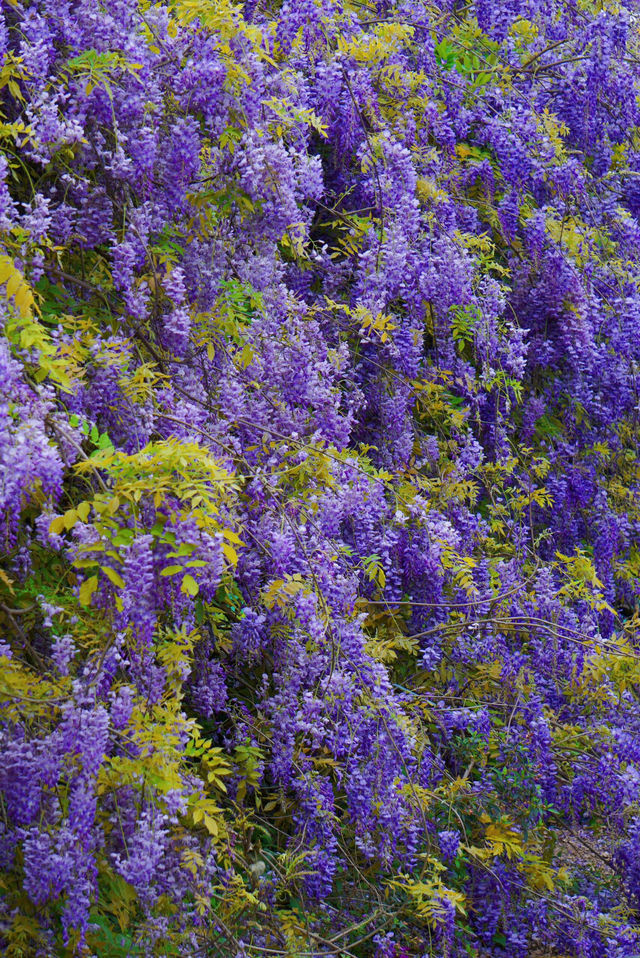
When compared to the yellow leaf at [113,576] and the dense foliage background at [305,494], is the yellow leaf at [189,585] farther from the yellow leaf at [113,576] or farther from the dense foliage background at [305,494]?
the yellow leaf at [113,576]

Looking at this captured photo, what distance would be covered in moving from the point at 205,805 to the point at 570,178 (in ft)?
14.0

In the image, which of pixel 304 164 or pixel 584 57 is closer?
pixel 304 164

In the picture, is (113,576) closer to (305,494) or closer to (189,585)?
(189,585)

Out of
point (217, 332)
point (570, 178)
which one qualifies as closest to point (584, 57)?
point (570, 178)

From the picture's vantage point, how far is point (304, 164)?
4.29 m

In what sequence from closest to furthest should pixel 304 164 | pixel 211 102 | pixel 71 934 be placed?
1. pixel 71 934
2. pixel 211 102
3. pixel 304 164

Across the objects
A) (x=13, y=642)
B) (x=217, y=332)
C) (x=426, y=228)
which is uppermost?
(x=426, y=228)

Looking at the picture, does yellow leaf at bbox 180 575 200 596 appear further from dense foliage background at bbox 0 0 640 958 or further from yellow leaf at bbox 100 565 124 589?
yellow leaf at bbox 100 565 124 589

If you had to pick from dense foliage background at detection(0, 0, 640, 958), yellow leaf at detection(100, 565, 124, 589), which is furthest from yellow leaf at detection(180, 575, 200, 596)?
yellow leaf at detection(100, 565, 124, 589)

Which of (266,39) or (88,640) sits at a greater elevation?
(266,39)

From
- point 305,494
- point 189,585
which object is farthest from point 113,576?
point 305,494

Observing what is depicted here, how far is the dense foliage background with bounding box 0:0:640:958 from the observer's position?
268cm

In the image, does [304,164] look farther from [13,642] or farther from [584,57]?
[584,57]

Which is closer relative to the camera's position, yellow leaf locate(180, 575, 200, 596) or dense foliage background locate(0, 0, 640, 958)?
yellow leaf locate(180, 575, 200, 596)
